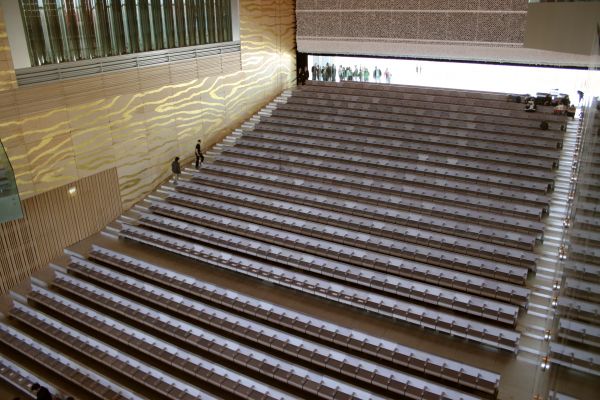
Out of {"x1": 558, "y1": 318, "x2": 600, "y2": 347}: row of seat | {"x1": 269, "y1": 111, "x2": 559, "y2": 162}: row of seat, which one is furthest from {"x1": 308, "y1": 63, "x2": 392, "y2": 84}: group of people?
{"x1": 558, "y1": 318, "x2": 600, "y2": 347}: row of seat

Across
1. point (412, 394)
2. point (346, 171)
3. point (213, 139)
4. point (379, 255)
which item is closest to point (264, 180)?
point (346, 171)

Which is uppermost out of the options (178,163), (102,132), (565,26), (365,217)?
(565,26)

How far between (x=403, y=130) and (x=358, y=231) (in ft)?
13.8

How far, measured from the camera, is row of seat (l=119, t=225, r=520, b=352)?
629 centimetres

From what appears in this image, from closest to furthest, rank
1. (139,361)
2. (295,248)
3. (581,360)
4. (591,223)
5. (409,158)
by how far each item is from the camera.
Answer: (581,360) < (591,223) < (139,361) < (295,248) < (409,158)

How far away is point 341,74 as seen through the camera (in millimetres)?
15469

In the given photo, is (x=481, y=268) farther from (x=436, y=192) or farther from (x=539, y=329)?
(x=436, y=192)

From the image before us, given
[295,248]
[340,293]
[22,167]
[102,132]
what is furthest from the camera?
[102,132]

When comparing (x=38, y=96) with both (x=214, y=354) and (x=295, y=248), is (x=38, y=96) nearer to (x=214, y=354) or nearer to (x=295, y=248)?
(x=295, y=248)

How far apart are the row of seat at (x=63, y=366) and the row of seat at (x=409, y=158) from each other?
22.2 ft

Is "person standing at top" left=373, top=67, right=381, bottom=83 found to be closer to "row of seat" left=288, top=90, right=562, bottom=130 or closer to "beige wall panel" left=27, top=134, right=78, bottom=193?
"row of seat" left=288, top=90, right=562, bottom=130

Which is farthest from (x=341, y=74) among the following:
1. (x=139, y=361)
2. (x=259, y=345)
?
(x=139, y=361)

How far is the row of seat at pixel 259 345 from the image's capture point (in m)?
5.81

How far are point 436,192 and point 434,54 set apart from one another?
17.3ft
